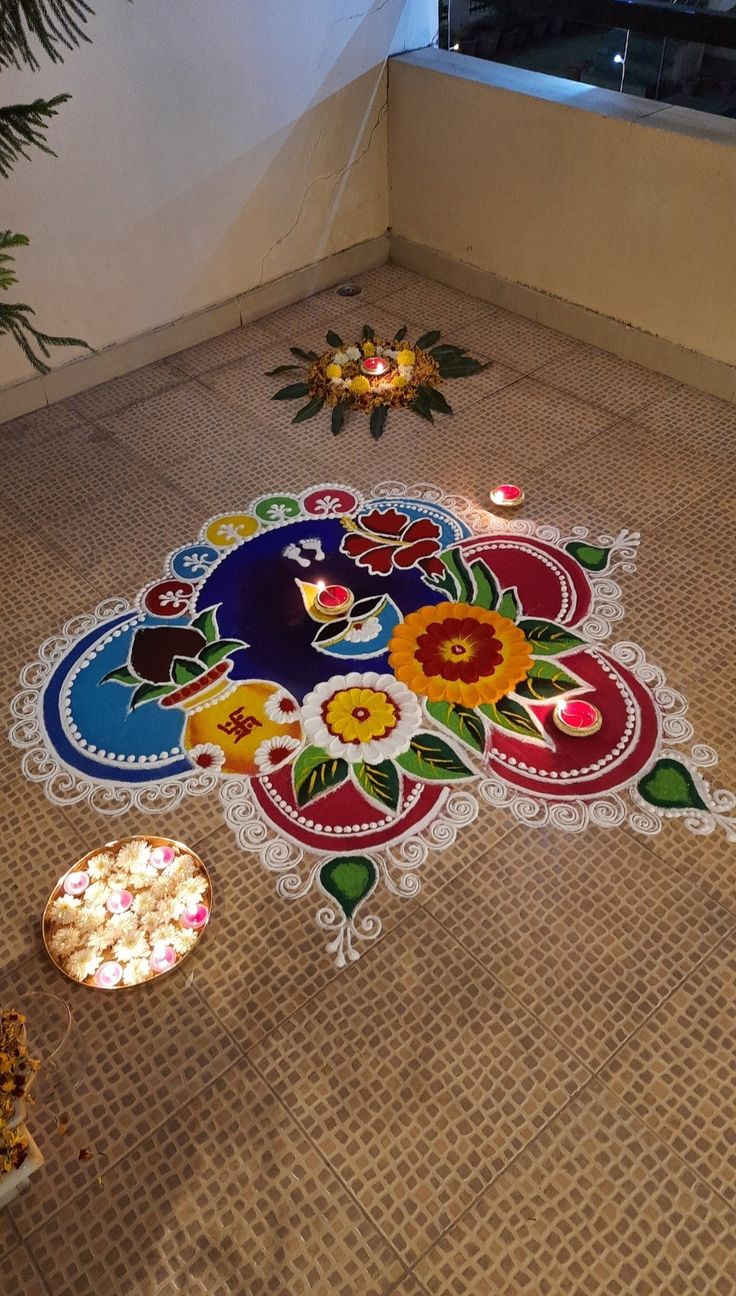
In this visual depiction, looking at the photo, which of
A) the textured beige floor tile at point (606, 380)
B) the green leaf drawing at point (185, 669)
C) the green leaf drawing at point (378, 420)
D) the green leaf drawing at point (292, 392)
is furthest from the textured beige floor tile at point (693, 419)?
the green leaf drawing at point (185, 669)

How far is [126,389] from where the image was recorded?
111 inches

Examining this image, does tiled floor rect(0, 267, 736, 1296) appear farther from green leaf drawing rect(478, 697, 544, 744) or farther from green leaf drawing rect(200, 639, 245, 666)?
green leaf drawing rect(200, 639, 245, 666)

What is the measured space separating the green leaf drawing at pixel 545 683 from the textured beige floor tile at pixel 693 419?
906 mm

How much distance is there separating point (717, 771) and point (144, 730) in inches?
43.3

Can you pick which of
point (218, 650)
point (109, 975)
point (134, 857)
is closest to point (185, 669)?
point (218, 650)

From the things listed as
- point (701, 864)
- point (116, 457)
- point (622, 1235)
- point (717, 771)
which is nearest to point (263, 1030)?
point (622, 1235)

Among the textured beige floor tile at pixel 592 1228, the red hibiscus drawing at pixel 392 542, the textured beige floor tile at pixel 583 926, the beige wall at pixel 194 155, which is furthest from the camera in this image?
the beige wall at pixel 194 155

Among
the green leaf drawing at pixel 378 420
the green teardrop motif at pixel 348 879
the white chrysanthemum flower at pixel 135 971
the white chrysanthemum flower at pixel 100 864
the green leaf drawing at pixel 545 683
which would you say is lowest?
the white chrysanthemum flower at pixel 135 971

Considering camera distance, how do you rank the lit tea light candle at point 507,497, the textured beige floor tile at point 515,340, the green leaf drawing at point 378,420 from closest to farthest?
the lit tea light candle at point 507,497 < the green leaf drawing at point 378,420 < the textured beige floor tile at point 515,340

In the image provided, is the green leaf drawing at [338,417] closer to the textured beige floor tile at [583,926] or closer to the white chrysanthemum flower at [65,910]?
the textured beige floor tile at [583,926]

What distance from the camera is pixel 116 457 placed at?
2.55 m

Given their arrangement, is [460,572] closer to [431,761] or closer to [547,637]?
[547,637]

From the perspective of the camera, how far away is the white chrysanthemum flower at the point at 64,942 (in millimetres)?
1507

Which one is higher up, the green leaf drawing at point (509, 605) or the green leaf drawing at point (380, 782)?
the green leaf drawing at point (509, 605)
